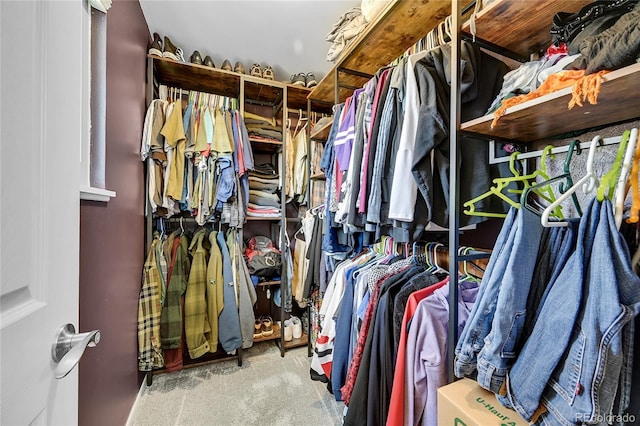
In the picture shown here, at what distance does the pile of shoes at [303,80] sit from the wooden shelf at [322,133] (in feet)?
1.68

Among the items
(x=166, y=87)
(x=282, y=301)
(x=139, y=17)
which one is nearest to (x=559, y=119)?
(x=282, y=301)

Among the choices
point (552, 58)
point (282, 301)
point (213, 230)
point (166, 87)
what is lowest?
point (282, 301)

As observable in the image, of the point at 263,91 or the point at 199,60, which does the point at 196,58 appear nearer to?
the point at 199,60

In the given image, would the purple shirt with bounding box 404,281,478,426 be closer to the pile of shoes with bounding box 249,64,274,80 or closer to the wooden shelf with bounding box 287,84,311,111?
the wooden shelf with bounding box 287,84,311,111

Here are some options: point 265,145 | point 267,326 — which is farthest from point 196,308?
point 265,145

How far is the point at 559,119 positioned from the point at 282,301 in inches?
79.7

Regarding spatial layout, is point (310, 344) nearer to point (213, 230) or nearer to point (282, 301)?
point (282, 301)

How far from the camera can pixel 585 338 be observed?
20.5 inches

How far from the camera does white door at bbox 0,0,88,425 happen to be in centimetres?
35

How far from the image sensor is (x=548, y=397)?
1.90ft

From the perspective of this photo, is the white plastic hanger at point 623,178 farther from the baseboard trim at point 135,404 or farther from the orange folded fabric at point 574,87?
the baseboard trim at point 135,404

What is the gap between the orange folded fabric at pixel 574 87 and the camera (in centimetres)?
58

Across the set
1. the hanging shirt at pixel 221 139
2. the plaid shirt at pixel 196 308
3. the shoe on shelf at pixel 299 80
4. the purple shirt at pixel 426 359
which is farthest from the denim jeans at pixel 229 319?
the shoe on shelf at pixel 299 80

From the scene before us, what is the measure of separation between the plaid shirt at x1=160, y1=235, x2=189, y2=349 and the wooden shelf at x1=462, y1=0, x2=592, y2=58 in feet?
6.86
